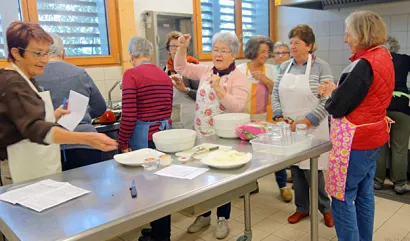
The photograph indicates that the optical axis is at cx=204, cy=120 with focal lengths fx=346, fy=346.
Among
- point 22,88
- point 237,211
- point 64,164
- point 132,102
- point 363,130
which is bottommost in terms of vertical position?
point 237,211

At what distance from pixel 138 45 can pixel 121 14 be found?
4.57 ft

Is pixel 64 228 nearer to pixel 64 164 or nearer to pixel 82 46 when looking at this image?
pixel 64 164

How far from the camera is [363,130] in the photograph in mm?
1793

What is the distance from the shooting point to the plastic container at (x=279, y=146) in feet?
5.33

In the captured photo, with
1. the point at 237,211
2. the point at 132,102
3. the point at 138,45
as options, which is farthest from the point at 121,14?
the point at 237,211

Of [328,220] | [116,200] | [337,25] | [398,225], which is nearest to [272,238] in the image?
[328,220]

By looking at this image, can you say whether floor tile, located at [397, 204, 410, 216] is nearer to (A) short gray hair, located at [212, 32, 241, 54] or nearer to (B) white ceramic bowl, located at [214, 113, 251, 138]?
(B) white ceramic bowl, located at [214, 113, 251, 138]

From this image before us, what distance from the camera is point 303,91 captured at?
2.29 metres

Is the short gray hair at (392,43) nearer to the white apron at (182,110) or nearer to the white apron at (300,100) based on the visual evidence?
the white apron at (300,100)

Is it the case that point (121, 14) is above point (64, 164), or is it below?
above

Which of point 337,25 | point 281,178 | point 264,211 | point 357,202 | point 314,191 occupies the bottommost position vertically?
point 264,211

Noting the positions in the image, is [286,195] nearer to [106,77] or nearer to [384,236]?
[384,236]

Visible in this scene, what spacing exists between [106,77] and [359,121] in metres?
2.41

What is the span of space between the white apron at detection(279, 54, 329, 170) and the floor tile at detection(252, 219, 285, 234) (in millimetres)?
500
